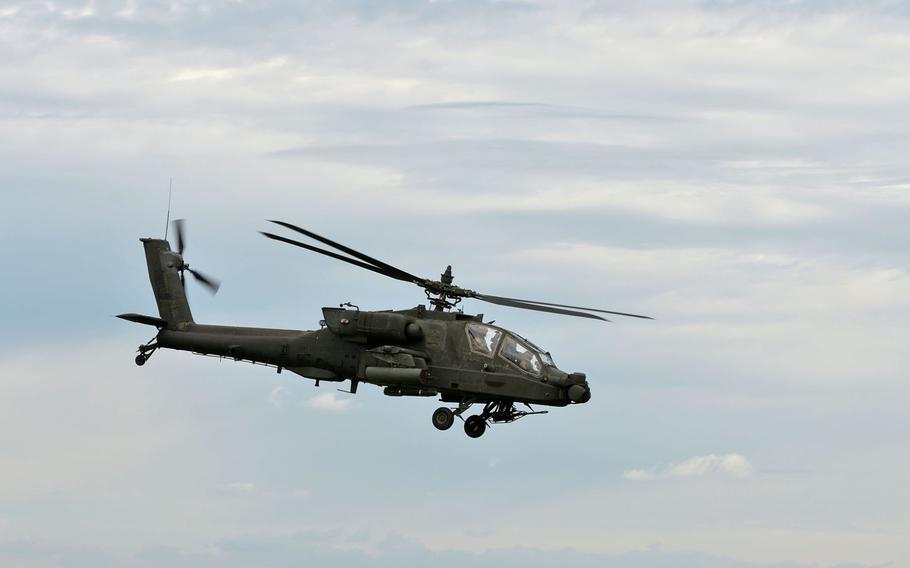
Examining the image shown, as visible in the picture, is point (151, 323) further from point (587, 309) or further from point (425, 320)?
point (587, 309)

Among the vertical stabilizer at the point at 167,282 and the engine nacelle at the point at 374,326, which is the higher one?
the vertical stabilizer at the point at 167,282

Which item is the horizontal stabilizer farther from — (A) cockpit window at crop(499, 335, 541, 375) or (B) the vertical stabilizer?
(A) cockpit window at crop(499, 335, 541, 375)

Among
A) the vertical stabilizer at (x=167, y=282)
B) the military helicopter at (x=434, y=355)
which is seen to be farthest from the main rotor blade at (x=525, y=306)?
the vertical stabilizer at (x=167, y=282)

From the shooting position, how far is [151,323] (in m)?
51.2

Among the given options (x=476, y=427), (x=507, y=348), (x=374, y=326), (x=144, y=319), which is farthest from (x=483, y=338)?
(x=144, y=319)

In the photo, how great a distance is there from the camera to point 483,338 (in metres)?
45.8

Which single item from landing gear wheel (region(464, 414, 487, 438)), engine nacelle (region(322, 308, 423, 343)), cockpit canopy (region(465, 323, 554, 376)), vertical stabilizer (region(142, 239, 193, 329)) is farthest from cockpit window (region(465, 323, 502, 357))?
vertical stabilizer (region(142, 239, 193, 329))

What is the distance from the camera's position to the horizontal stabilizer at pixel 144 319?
50.6 metres

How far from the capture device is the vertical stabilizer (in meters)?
51.4

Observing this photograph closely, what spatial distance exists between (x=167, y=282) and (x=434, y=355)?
1247cm

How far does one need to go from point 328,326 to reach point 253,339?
331 centimetres

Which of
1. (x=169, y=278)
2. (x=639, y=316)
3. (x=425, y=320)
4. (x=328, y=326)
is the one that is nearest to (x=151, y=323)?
(x=169, y=278)

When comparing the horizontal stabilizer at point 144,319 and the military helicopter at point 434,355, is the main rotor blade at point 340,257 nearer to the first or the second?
the military helicopter at point 434,355

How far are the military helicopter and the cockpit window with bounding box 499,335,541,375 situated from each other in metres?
0.03
